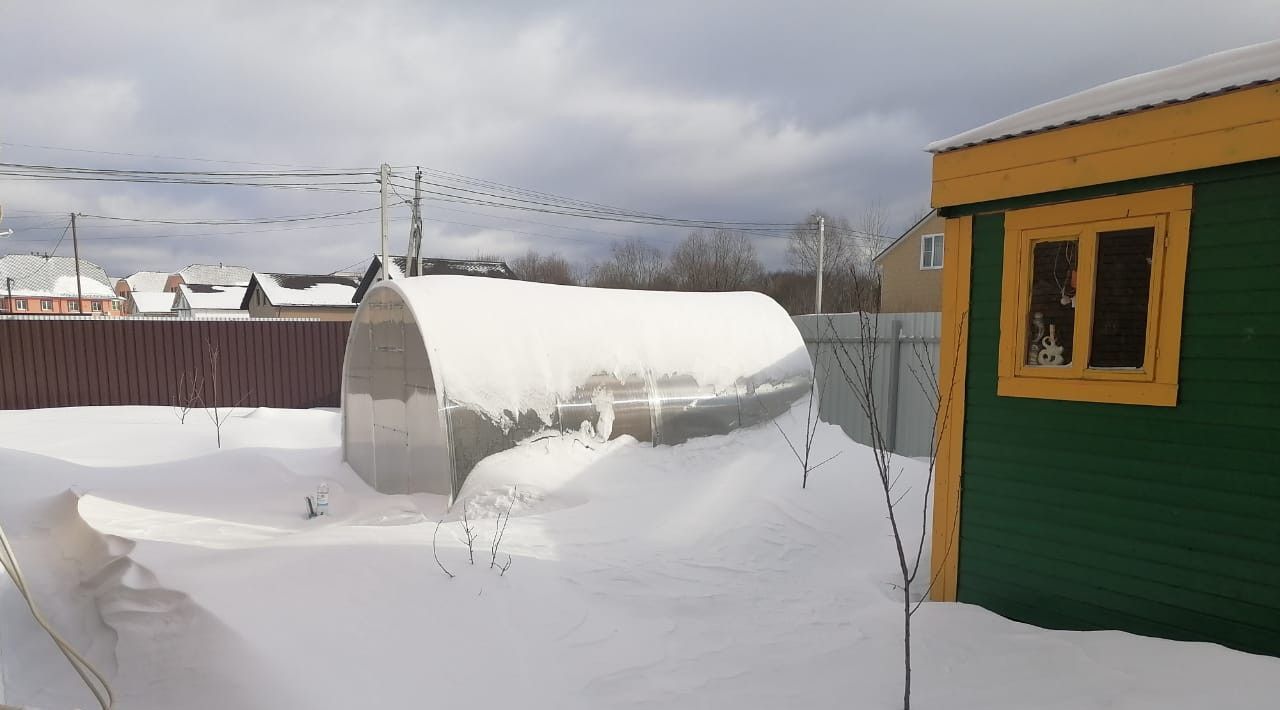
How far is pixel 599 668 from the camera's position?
3713mm

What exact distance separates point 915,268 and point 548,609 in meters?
23.1

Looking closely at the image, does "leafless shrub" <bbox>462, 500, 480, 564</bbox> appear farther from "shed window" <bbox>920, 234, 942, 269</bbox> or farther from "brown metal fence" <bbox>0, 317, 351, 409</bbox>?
"shed window" <bbox>920, 234, 942, 269</bbox>

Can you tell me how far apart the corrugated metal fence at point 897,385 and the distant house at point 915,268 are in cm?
1349

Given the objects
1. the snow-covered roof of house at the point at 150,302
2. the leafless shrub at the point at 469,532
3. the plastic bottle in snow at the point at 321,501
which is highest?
the snow-covered roof of house at the point at 150,302

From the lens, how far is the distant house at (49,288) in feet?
182

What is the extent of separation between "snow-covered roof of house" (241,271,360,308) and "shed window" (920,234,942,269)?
25.7m

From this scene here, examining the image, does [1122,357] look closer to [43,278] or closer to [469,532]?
[469,532]

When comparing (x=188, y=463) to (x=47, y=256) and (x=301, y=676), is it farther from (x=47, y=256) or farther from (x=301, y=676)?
(x=47, y=256)

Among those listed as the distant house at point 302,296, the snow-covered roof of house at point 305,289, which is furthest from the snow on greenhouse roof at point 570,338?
the snow-covered roof of house at point 305,289

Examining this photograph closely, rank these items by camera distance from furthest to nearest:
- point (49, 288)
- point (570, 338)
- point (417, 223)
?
1. point (49, 288)
2. point (417, 223)
3. point (570, 338)

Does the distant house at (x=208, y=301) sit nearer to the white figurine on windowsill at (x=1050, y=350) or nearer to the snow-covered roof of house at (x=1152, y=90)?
the snow-covered roof of house at (x=1152, y=90)

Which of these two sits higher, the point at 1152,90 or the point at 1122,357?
the point at 1152,90

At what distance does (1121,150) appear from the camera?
3.62 m

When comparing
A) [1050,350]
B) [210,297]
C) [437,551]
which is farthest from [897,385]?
[210,297]
